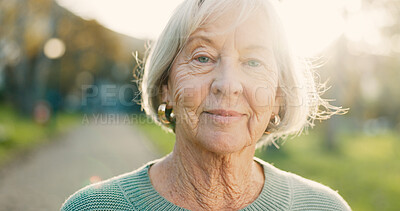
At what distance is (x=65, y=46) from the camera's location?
30.5 m

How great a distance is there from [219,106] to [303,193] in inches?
34.1

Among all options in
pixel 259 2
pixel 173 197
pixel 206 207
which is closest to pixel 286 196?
pixel 206 207

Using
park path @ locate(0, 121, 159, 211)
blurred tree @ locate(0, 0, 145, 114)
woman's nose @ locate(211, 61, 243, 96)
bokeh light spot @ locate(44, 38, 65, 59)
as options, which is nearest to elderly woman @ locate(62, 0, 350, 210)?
woman's nose @ locate(211, 61, 243, 96)

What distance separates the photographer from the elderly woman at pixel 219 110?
76.4 inches

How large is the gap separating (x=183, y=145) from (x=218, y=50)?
1.95 ft

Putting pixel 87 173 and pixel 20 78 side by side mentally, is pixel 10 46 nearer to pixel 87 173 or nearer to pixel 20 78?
pixel 20 78

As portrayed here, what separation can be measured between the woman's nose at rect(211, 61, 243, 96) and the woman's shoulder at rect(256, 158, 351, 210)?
2.29 ft

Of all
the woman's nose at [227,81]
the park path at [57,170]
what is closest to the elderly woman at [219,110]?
the woman's nose at [227,81]

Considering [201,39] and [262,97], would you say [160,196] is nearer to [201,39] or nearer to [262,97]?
[262,97]

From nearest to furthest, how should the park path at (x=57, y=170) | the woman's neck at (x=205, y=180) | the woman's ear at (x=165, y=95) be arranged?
the woman's neck at (x=205, y=180) → the woman's ear at (x=165, y=95) → the park path at (x=57, y=170)

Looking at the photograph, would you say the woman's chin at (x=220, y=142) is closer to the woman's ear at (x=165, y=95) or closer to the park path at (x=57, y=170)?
the woman's ear at (x=165, y=95)

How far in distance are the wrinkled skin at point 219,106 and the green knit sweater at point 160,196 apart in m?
0.08

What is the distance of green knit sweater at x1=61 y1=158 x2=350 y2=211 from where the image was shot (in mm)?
2062

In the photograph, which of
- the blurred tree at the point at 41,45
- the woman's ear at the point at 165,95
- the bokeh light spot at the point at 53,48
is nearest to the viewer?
the woman's ear at the point at 165,95
